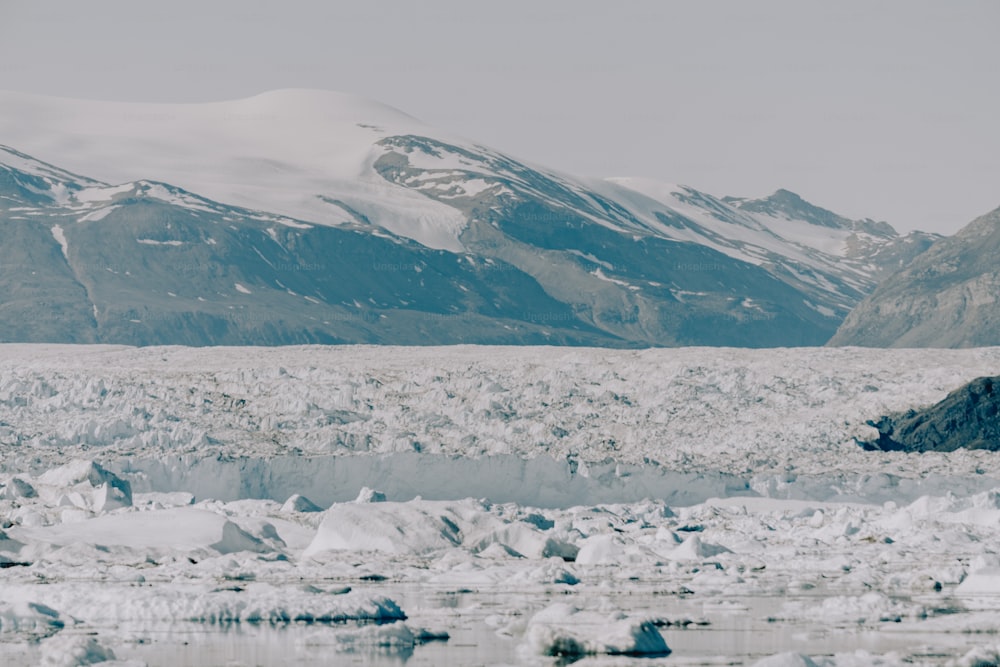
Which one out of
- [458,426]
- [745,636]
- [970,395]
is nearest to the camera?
[745,636]

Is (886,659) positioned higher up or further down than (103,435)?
higher up

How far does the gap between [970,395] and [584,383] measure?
564 inches

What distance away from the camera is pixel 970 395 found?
63.3m

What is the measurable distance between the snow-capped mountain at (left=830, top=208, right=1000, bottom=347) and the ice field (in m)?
83.1

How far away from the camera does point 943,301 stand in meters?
157

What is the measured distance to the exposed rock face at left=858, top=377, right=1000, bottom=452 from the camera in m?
61.2

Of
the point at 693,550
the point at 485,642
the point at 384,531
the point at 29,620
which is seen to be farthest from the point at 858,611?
the point at 384,531

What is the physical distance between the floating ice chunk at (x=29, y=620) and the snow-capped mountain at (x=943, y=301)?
12382cm

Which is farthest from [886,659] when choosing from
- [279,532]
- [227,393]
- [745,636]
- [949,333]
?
[949,333]

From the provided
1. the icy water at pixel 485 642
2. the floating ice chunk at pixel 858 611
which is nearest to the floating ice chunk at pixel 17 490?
the icy water at pixel 485 642

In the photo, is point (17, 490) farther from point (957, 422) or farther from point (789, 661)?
point (957, 422)

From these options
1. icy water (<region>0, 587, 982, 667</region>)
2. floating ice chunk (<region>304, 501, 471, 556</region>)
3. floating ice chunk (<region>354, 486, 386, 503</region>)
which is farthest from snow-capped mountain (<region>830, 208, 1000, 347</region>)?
icy water (<region>0, 587, 982, 667</region>)

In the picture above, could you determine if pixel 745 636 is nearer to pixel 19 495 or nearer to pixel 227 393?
pixel 19 495

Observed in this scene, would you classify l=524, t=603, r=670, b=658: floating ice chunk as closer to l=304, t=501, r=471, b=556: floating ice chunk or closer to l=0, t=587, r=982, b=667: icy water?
l=0, t=587, r=982, b=667: icy water
